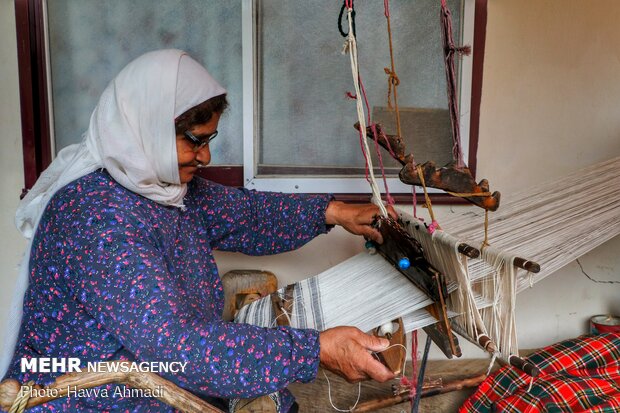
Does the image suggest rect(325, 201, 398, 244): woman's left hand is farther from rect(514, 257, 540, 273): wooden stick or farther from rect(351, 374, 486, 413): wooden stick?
rect(351, 374, 486, 413): wooden stick

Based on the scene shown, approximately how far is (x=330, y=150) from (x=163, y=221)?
1124 mm

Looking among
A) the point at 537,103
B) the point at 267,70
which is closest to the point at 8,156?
the point at 267,70

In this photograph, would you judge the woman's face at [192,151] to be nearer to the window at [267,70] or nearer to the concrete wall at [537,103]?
the window at [267,70]

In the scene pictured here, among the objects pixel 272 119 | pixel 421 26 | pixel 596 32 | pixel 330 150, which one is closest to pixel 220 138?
pixel 272 119

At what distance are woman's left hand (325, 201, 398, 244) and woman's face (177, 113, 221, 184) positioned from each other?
568mm

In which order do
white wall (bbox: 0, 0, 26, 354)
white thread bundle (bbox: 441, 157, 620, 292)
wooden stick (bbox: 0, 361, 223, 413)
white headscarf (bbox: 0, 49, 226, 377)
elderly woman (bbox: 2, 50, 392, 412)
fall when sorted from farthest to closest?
1. white wall (bbox: 0, 0, 26, 354)
2. white thread bundle (bbox: 441, 157, 620, 292)
3. white headscarf (bbox: 0, 49, 226, 377)
4. elderly woman (bbox: 2, 50, 392, 412)
5. wooden stick (bbox: 0, 361, 223, 413)

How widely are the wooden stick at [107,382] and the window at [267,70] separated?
1449mm

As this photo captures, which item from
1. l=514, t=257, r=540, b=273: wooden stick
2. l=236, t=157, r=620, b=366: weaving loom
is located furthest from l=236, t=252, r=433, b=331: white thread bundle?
l=514, t=257, r=540, b=273: wooden stick

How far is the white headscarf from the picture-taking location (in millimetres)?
1443

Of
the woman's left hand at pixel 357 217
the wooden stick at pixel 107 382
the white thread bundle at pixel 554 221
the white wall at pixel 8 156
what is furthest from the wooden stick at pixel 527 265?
the white wall at pixel 8 156

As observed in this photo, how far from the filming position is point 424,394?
2.60m

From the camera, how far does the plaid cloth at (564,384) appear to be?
214 cm

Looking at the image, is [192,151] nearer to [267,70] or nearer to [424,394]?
[267,70]

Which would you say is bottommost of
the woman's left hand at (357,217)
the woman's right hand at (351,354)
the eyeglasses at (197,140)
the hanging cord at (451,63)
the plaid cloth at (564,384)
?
the plaid cloth at (564,384)
